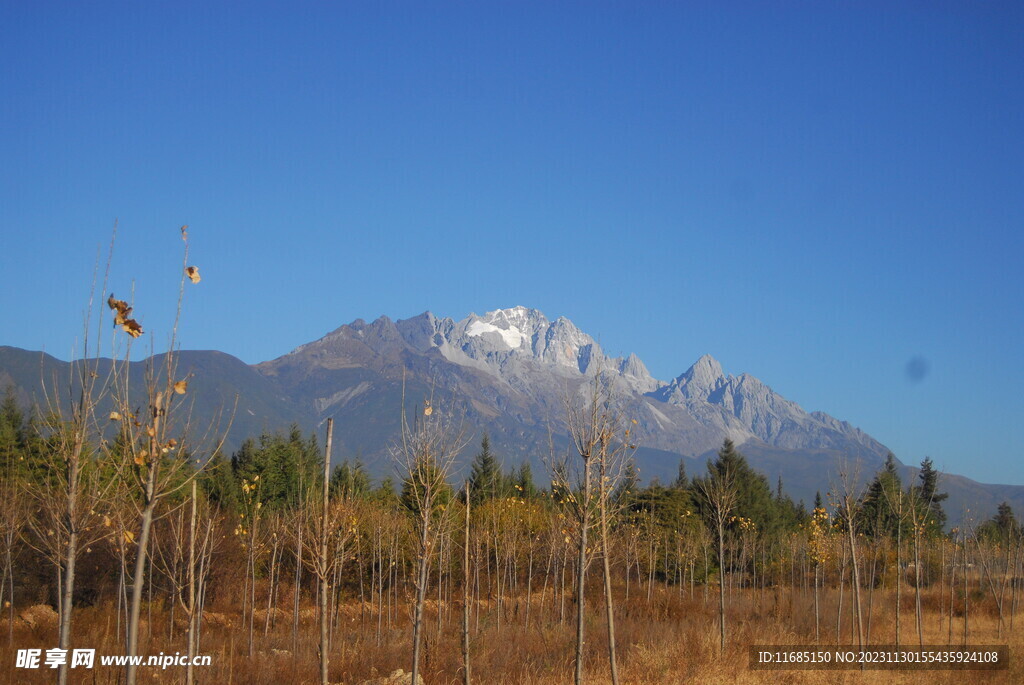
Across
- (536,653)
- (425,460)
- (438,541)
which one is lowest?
(536,653)

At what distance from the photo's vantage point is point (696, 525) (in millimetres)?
54688

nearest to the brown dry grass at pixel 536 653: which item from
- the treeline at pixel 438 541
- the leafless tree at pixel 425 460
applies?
the treeline at pixel 438 541

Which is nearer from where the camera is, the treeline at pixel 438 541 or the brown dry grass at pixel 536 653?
the treeline at pixel 438 541

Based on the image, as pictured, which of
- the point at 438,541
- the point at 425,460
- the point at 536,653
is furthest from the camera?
the point at 438,541

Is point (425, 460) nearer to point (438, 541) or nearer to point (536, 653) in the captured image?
point (536, 653)

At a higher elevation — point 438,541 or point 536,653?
Answer: point 438,541

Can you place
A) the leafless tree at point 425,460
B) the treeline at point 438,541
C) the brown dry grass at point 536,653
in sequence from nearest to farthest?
the leafless tree at point 425,460 → the treeline at point 438,541 → the brown dry grass at point 536,653

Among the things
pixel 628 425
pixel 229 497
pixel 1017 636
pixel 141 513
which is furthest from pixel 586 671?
pixel 229 497

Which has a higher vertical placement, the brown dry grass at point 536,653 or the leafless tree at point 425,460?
the leafless tree at point 425,460

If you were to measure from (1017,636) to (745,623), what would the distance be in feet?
36.3

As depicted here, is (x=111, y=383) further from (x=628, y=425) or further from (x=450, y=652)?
(x=450, y=652)

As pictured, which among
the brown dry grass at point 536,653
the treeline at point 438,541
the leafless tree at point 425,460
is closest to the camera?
the leafless tree at point 425,460

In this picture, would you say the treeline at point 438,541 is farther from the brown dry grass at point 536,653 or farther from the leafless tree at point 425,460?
the brown dry grass at point 536,653

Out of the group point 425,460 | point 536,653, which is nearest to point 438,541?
point 536,653
